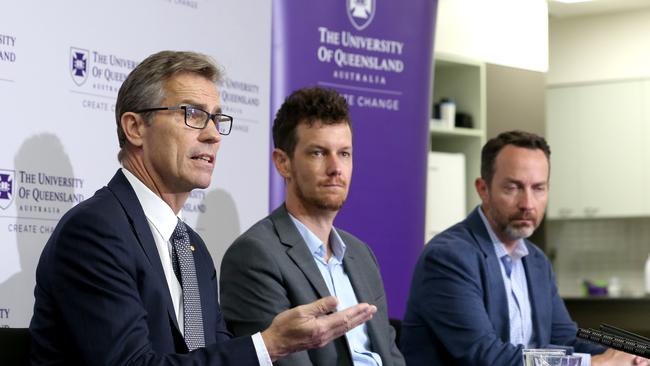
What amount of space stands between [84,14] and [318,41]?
3.70 feet

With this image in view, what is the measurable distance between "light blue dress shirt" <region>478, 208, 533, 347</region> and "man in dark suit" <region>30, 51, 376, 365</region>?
1197 millimetres

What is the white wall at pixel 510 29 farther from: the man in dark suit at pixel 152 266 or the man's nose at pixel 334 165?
the man in dark suit at pixel 152 266

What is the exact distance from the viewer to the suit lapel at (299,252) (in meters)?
2.56

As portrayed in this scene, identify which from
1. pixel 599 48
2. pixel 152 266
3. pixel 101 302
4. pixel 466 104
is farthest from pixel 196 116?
pixel 599 48

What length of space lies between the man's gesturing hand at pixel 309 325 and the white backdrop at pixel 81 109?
3.37 feet

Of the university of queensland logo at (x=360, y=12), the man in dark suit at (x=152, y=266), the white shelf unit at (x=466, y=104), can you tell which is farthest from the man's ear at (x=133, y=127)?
the white shelf unit at (x=466, y=104)

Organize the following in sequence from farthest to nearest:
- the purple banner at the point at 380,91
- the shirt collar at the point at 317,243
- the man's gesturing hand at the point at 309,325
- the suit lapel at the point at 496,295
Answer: the purple banner at the point at 380,91 < the suit lapel at the point at 496,295 < the shirt collar at the point at 317,243 < the man's gesturing hand at the point at 309,325

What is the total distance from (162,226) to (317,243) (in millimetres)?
690

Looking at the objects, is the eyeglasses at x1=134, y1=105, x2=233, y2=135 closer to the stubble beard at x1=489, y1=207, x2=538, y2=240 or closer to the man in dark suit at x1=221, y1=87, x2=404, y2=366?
the man in dark suit at x1=221, y1=87, x2=404, y2=366

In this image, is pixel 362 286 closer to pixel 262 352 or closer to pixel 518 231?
pixel 518 231

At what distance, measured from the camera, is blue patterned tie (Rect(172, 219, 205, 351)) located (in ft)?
6.69

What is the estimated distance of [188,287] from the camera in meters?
2.08

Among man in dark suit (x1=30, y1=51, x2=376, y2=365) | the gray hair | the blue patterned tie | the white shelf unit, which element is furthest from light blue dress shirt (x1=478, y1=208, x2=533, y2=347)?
the white shelf unit

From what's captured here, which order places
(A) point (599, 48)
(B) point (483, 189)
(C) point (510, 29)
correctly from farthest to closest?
(A) point (599, 48), (C) point (510, 29), (B) point (483, 189)
